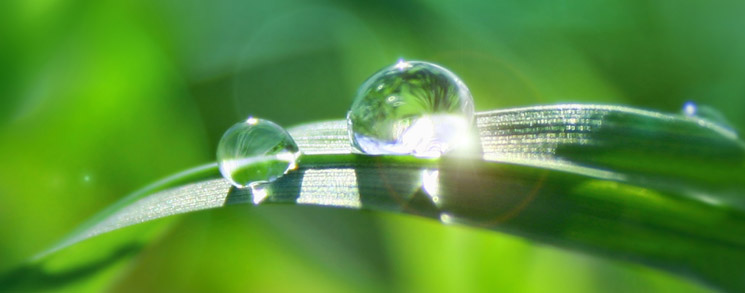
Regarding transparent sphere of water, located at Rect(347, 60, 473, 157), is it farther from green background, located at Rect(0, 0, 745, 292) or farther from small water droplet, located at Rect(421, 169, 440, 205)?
green background, located at Rect(0, 0, 745, 292)

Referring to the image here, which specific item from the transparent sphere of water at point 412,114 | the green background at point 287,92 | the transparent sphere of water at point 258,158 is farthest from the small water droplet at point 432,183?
the green background at point 287,92

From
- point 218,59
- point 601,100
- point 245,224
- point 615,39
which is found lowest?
point 245,224

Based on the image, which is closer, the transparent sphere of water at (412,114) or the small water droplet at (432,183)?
the small water droplet at (432,183)

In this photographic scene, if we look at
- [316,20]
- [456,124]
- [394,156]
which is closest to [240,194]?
[394,156]

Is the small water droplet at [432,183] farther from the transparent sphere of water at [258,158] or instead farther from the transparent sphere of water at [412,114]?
the transparent sphere of water at [258,158]

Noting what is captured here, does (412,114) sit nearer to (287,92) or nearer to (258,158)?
(258,158)

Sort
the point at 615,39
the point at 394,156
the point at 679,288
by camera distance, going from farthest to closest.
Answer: the point at 615,39, the point at 679,288, the point at 394,156

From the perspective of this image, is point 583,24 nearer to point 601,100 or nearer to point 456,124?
point 601,100
